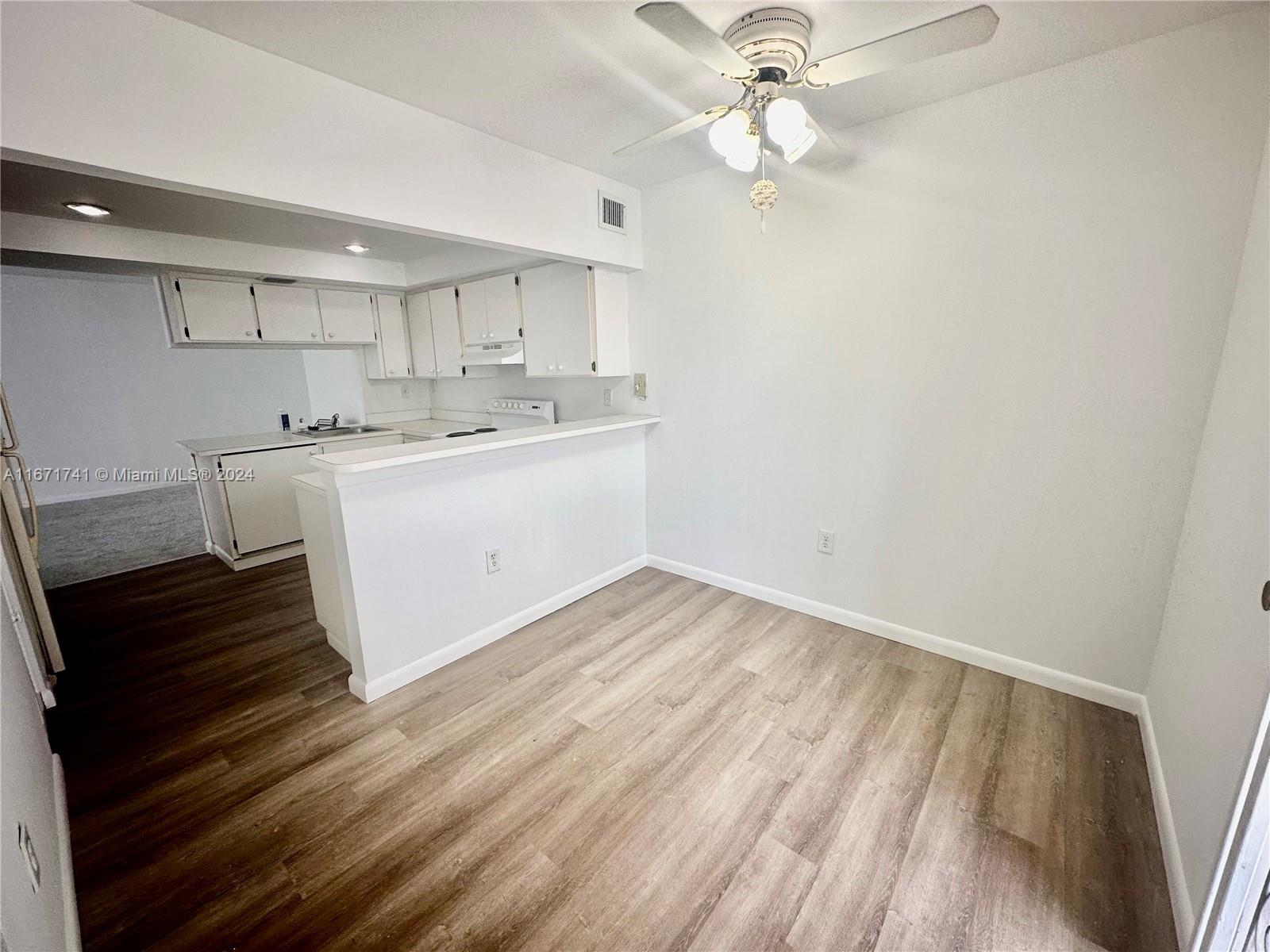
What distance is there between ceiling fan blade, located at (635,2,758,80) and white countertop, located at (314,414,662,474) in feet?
5.44

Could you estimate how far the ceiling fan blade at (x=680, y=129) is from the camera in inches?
58.5

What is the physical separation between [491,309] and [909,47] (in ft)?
9.82

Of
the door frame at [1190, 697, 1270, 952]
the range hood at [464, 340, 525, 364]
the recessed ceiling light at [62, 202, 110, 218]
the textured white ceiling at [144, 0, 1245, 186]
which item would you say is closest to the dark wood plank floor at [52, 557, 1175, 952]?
the door frame at [1190, 697, 1270, 952]

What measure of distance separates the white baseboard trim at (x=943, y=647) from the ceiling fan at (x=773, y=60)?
216 cm

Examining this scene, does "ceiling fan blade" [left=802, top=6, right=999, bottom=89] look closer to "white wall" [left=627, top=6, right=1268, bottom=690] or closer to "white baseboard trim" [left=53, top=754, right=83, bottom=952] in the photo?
"white wall" [left=627, top=6, right=1268, bottom=690]

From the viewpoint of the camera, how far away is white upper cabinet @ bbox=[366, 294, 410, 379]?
447 centimetres

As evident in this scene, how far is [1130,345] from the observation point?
6.09ft

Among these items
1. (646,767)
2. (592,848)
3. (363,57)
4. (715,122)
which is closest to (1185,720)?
(646,767)

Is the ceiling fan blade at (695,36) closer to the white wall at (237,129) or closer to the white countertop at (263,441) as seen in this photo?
the white wall at (237,129)

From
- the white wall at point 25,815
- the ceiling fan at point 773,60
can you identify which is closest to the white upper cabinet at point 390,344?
the white wall at point 25,815

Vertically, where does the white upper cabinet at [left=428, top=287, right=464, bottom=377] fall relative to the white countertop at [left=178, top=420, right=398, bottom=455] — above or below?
above

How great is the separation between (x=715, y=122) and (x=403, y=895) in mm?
2418

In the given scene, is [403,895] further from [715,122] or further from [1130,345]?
[1130,345]

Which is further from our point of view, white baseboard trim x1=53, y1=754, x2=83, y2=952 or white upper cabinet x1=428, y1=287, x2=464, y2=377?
white upper cabinet x1=428, y1=287, x2=464, y2=377
